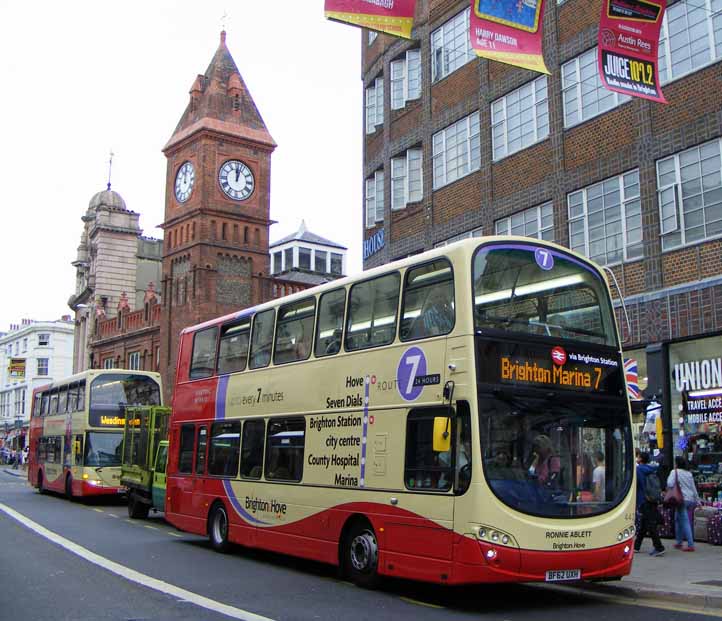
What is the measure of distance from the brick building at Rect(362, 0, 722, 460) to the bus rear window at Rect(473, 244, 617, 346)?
3077 millimetres

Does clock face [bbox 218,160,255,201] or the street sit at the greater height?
clock face [bbox 218,160,255,201]

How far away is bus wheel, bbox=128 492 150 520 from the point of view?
22.6 meters

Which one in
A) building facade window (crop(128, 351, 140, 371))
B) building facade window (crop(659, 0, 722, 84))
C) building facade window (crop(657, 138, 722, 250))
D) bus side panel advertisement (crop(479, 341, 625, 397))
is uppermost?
building facade window (crop(659, 0, 722, 84))

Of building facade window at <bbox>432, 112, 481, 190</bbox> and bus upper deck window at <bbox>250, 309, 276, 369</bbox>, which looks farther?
building facade window at <bbox>432, 112, 481, 190</bbox>

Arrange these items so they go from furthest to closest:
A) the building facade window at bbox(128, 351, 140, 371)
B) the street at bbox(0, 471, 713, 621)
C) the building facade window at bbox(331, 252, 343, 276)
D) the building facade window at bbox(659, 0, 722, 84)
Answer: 1. the building facade window at bbox(331, 252, 343, 276)
2. the building facade window at bbox(128, 351, 140, 371)
3. the building facade window at bbox(659, 0, 722, 84)
4. the street at bbox(0, 471, 713, 621)

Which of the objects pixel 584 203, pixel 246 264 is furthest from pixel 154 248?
pixel 584 203

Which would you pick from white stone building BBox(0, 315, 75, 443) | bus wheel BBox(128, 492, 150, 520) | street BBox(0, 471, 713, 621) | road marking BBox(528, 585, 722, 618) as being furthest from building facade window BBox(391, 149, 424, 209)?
white stone building BBox(0, 315, 75, 443)

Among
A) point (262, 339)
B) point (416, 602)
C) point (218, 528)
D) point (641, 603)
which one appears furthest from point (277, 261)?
point (641, 603)

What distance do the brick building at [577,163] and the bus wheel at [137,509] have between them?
1061 cm

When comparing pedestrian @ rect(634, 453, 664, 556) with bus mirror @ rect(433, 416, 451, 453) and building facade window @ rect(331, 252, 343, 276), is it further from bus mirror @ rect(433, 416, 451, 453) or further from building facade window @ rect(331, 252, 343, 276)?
building facade window @ rect(331, 252, 343, 276)

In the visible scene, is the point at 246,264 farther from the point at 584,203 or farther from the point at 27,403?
the point at 27,403

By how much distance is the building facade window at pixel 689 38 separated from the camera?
17.1 meters

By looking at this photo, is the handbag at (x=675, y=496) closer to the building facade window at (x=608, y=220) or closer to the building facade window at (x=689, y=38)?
the building facade window at (x=608, y=220)

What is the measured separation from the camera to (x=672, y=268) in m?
17.6
